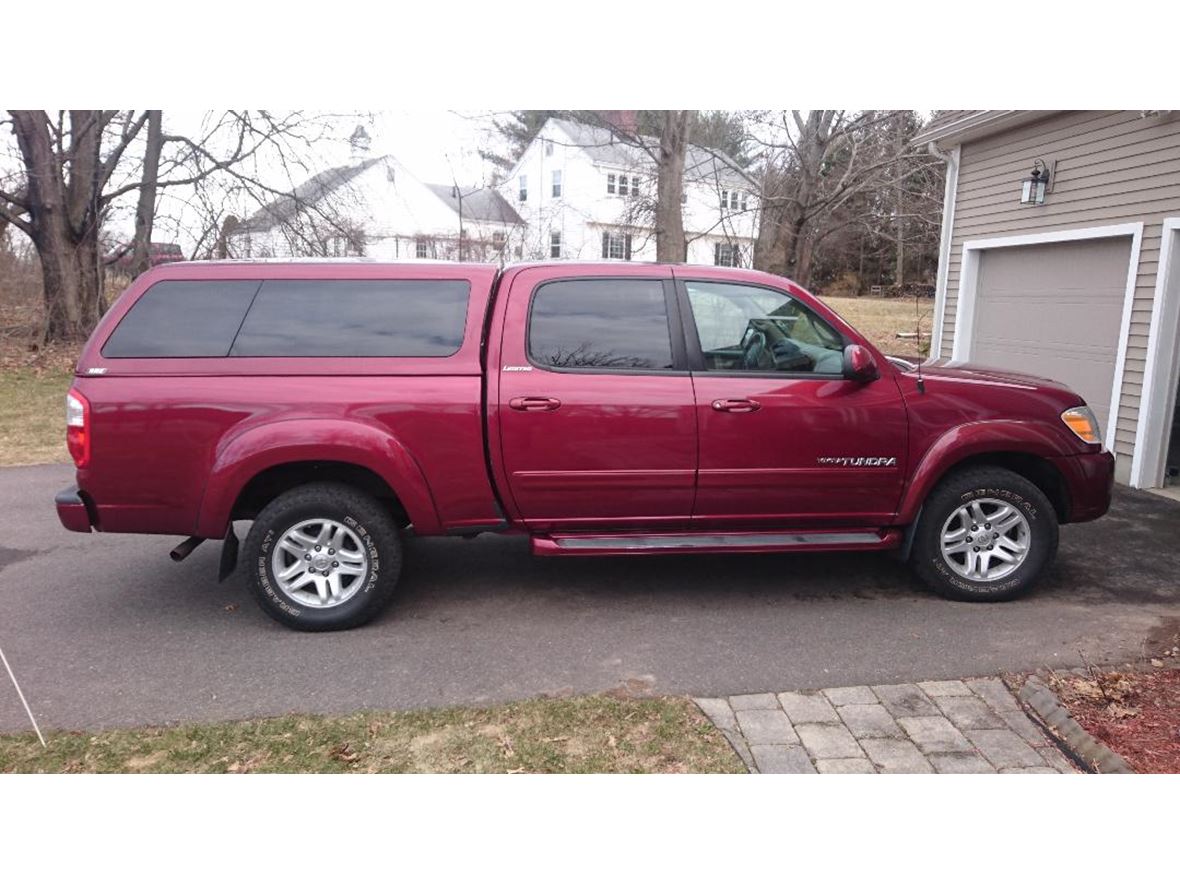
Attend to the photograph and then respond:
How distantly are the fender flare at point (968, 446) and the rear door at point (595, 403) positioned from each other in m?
1.28

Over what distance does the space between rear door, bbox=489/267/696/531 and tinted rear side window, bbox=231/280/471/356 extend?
1.17ft

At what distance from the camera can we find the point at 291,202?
15.4m

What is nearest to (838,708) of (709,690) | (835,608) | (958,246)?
(709,690)

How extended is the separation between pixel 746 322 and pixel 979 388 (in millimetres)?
1359

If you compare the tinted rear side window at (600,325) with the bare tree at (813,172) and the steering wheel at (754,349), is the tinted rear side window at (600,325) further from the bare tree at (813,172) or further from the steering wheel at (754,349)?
the bare tree at (813,172)

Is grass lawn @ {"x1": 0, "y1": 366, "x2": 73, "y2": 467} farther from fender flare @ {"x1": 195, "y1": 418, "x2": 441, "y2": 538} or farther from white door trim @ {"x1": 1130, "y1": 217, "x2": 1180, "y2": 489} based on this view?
white door trim @ {"x1": 1130, "y1": 217, "x2": 1180, "y2": 489}

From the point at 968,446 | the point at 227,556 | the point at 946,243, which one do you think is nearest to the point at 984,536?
the point at 968,446

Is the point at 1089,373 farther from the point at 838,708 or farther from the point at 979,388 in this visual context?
the point at 838,708

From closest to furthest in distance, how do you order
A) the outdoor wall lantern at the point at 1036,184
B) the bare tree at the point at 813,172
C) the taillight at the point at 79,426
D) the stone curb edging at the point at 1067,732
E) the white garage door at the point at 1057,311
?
the stone curb edging at the point at 1067,732 → the taillight at the point at 79,426 → the white garage door at the point at 1057,311 → the outdoor wall lantern at the point at 1036,184 → the bare tree at the point at 813,172

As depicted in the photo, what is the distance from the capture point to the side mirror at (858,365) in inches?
171

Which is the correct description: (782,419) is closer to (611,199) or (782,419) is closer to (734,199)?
(734,199)

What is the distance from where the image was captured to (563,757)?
3.10 meters

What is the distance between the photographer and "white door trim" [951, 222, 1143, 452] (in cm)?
751

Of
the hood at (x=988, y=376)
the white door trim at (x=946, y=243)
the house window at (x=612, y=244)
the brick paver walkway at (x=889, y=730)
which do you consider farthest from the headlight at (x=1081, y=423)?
the house window at (x=612, y=244)
